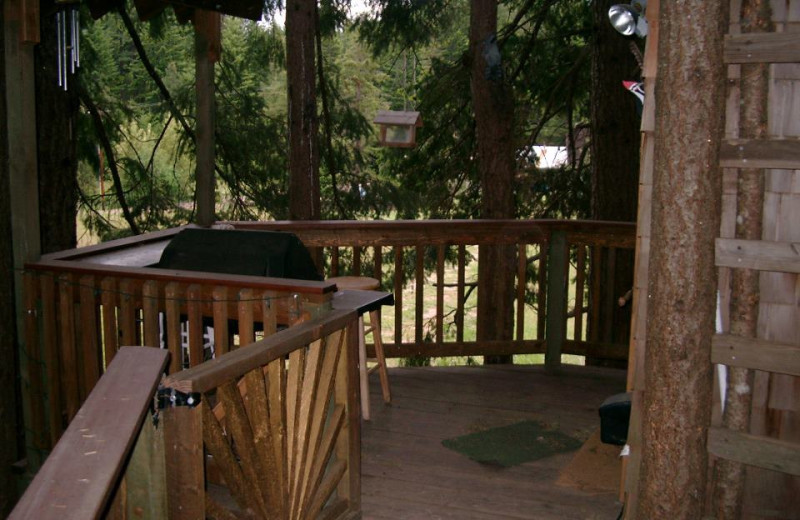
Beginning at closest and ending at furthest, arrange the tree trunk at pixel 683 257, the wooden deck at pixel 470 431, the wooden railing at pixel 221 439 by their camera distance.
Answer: the wooden railing at pixel 221 439 → the tree trunk at pixel 683 257 → the wooden deck at pixel 470 431

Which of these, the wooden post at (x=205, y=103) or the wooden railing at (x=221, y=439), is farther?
the wooden post at (x=205, y=103)

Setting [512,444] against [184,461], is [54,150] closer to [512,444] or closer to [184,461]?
[512,444]

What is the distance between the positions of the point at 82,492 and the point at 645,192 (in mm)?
2316

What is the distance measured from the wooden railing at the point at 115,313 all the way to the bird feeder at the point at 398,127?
2625 millimetres

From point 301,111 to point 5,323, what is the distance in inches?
161

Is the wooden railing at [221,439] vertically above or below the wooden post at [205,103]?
below

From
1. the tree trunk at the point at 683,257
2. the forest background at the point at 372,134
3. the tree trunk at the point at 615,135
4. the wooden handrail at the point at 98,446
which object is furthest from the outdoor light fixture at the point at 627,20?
the forest background at the point at 372,134

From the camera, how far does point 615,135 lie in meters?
7.60

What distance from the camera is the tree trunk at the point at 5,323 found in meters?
4.05

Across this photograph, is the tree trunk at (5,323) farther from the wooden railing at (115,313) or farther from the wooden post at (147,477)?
the wooden post at (147,477)

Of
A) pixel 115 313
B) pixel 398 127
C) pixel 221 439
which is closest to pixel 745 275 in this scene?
pixel 221 439

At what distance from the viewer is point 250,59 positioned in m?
11.6

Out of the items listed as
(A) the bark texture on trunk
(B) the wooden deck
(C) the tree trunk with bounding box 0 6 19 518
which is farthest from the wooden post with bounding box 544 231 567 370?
(C) the tree trunk with bounding box 0 6 19 518

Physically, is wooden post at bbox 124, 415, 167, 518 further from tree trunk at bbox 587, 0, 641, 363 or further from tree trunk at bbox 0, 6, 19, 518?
tree trunk at bbox 587, 0, 641, 363
